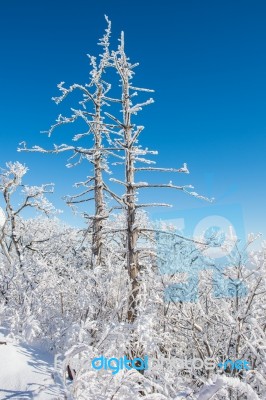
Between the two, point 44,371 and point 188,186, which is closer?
point 44,371

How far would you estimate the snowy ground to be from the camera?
146 inches

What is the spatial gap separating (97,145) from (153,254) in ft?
16.5

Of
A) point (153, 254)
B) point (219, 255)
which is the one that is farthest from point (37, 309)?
point (219, 255)

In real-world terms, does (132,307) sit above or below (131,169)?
below

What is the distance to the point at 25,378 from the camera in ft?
13.5

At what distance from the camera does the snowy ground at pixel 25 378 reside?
3.70m

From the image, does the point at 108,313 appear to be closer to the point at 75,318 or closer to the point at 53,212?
the point at 75,318

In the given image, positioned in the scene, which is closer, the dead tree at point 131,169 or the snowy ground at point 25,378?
the snowy ground at point 25,378

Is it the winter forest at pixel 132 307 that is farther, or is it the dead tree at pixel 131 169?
the dead tree at pixel 131 169

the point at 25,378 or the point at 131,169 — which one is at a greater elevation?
the point at 131,169

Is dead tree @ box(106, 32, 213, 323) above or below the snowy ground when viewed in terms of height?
above

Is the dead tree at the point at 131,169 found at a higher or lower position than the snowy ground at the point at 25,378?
higher

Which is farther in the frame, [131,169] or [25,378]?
[131,169]

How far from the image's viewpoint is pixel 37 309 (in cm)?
850
